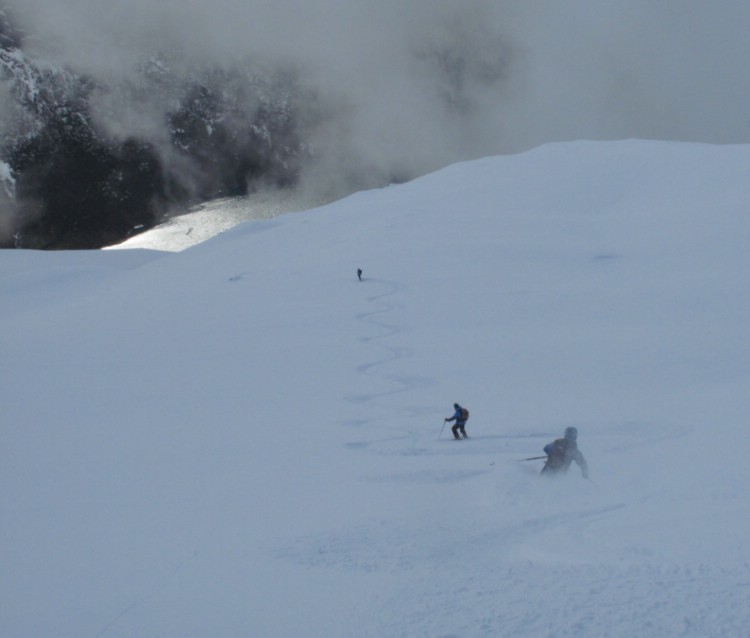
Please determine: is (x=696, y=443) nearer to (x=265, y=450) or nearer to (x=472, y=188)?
(x=265, y=450)

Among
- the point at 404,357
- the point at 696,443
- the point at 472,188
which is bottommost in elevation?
the point at 696,443

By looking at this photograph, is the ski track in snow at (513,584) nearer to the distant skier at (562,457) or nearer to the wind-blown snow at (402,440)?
the wind-blown snow at (402,440)

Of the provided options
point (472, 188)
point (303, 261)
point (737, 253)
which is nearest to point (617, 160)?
point (472, 188)

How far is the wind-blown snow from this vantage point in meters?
4.91

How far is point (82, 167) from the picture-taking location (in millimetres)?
168875

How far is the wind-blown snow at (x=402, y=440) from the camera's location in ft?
16.1

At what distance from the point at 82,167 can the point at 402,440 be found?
180605mm

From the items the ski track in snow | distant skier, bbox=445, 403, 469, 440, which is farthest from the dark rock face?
the ski track in snow

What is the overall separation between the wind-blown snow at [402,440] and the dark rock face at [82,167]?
469ft

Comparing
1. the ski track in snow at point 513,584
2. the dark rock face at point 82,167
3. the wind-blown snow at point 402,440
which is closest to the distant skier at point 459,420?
the wind-blown snow at point 402,440

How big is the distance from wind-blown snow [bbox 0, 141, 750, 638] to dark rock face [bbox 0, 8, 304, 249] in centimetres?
14281

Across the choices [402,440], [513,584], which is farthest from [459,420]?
[513,584]

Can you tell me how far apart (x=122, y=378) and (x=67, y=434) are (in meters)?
3.98

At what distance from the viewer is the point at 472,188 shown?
32250mm
